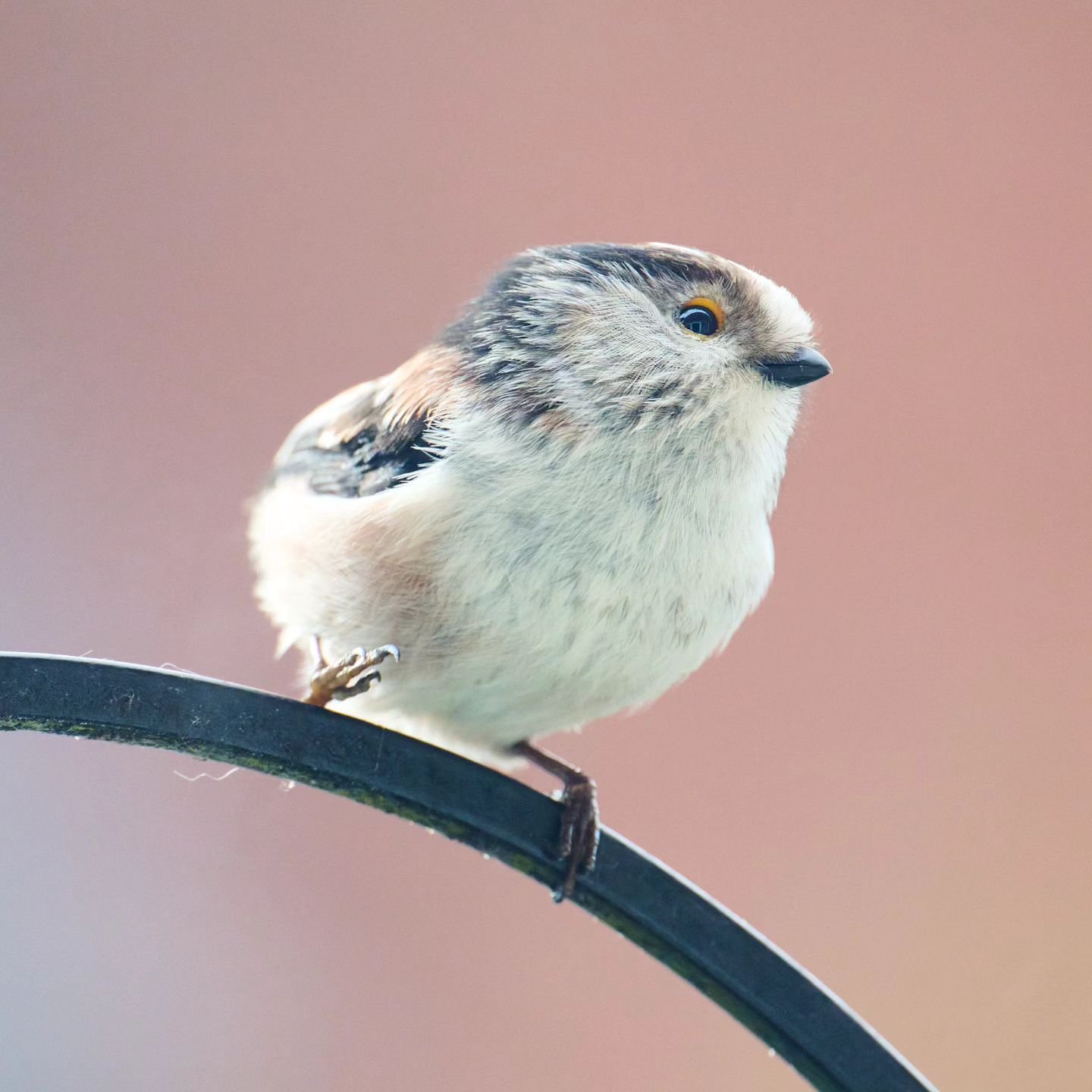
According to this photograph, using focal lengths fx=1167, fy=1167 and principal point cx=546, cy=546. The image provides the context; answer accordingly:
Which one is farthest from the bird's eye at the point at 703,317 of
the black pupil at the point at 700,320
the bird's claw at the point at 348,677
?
the bird's claw at the point at 348,677

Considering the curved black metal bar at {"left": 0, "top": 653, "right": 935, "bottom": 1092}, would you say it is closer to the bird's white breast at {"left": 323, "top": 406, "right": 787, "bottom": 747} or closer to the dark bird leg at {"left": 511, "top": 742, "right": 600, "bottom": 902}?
the dark bird leg at {"left": 511, "top": 742, "right": 600, "bottom": 902}

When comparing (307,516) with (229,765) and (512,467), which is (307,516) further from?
(229,765)

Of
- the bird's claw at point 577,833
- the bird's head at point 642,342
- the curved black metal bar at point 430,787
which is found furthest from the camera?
the bird's head at point 642,342

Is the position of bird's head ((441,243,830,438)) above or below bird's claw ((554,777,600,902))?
above

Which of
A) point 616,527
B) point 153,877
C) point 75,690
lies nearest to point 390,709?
point 616,527

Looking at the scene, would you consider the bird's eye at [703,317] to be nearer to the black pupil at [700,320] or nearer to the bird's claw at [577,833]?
the black pupil at [700,320]

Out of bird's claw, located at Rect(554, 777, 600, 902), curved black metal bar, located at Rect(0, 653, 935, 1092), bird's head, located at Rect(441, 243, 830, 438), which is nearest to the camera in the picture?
curved black metal bar, located at Rect(0, 653, 935, 1092)

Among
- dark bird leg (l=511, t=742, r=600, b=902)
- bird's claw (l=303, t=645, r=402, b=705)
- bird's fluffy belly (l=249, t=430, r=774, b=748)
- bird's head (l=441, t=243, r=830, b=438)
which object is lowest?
dark bird leg (l=511, t=742, r=600, b=902)

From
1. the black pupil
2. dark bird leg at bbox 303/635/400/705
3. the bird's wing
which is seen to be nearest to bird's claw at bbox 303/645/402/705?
dark bird leg at bbox 303/635/400/705
